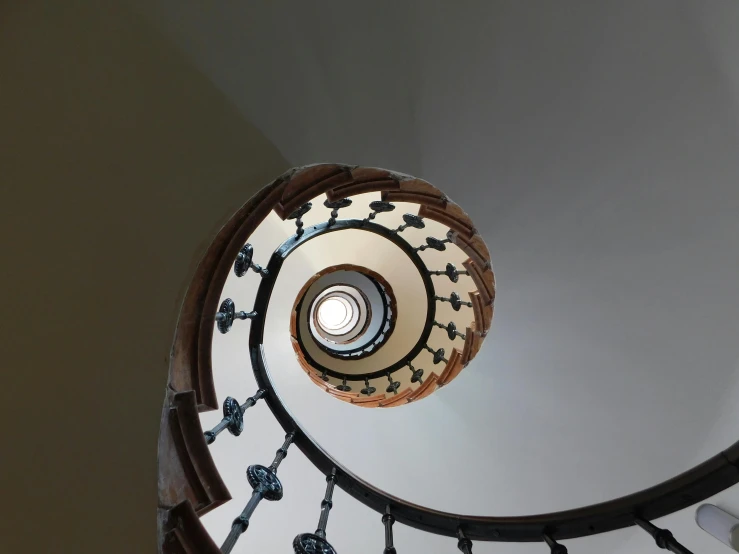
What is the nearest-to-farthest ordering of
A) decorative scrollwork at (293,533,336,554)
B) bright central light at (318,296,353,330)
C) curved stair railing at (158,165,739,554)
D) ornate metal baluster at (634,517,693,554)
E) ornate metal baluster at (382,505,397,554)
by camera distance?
1. ornate metal baluster at (634,517,693,554)
2. curved stair railing at (158,165,739,554)
3. decorative scrollwork at (293,533,336,554)
4. ornate metal baluster at (382,505,397,554)
5. bright central light at (318,296,353,330)

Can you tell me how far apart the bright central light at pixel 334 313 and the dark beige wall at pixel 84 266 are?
25.5 feet

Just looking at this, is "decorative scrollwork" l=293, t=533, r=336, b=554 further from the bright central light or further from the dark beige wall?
the bright central light

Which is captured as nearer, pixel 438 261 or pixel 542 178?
pixel 542 178

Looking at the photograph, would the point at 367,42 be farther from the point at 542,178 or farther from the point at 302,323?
the point at 302,323

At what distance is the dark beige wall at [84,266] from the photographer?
1.78 metres

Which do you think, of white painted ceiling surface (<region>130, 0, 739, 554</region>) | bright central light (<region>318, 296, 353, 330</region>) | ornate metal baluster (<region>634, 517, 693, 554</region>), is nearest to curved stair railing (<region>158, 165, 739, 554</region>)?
ornate metal baluster (<region>634, 517, 693, 554</region>)

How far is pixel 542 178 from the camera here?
8.64 ft

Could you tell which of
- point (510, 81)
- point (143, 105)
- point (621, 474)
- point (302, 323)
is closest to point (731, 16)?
point (510, 81)

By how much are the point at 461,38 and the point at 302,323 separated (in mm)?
6493

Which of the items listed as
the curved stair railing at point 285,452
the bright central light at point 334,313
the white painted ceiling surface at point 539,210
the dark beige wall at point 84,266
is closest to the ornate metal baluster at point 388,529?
the curved stair railing at point 285,452

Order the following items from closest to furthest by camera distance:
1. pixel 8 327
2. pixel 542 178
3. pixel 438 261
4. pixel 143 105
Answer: pixel 8 327, pixel 143 105, pixel 542 178, pixel 438 261

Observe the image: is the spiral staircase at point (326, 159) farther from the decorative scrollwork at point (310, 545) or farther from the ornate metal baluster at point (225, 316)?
the decorative scrollwork at point (310, 545)

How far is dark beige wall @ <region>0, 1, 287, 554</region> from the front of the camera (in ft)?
5.84

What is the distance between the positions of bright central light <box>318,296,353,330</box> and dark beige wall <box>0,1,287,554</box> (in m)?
7.77
